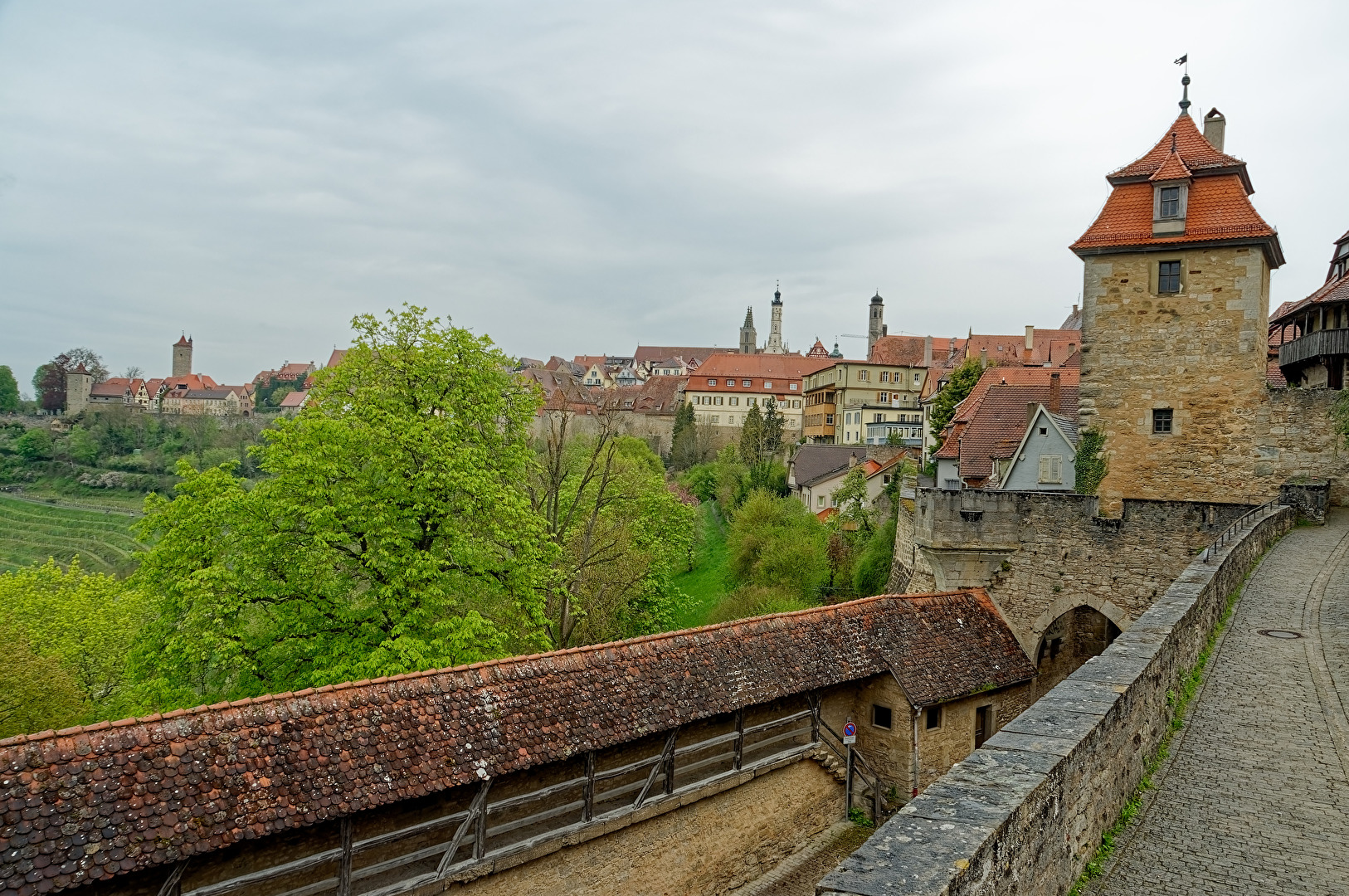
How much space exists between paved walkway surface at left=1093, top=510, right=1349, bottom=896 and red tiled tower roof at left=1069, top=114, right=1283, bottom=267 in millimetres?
10943

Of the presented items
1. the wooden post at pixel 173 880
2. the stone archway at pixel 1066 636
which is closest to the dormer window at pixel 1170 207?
the stone archway at pixel 1066 636

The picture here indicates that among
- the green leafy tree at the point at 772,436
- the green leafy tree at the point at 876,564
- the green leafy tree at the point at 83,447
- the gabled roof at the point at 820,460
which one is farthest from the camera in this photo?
the green leafy tree at the point at 83,447

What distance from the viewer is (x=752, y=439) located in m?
60.9

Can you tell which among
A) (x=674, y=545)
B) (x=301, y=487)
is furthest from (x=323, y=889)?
(x=674, y=545)

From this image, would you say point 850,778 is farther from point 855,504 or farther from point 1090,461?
point 855,504

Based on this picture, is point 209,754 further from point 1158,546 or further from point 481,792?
point 1158,546

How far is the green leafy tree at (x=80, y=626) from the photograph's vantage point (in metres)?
24.5

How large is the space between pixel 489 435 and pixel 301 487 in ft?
13.8

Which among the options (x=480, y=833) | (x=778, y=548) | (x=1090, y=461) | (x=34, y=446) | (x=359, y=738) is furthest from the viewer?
(x=34, y=446)

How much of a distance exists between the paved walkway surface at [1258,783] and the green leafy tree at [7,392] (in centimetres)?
13350

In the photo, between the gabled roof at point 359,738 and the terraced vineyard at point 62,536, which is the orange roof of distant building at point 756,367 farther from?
the gabled roof at point 359,738

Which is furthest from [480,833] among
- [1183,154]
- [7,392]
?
[7,392]

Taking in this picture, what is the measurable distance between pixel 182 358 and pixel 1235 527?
6693 inches

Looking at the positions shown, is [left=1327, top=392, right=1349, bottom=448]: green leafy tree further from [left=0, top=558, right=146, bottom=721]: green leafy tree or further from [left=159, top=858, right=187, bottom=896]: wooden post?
[left=0, top=558, right=146, bottom=721]: green leafy tree
